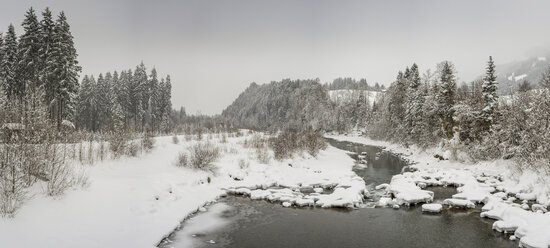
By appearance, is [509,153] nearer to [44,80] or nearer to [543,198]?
[543,198]

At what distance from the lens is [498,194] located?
2023cm

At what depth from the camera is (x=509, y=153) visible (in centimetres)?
2756

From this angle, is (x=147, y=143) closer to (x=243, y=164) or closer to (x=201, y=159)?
(x=201, y=159)

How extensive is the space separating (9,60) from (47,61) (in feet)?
30.6

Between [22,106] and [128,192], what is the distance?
18.7 ft

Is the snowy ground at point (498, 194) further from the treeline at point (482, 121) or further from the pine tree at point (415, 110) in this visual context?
the pine tree at point (415, 110)

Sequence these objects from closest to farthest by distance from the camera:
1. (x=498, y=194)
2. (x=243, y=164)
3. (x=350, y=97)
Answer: (x=498, y=194)
(x=243, y=164)
(x=350, y=97)

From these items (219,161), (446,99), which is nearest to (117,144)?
(219,161)

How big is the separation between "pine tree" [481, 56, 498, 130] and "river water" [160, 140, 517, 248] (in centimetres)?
1905

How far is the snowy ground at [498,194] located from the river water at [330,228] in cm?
71

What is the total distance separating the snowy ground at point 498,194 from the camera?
44.2 ft

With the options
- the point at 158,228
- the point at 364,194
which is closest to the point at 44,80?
the point at 158,228

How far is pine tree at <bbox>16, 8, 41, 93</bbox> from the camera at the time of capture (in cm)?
3912

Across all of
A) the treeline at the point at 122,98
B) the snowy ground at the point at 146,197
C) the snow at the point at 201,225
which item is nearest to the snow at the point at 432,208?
the snowy ground at the point at 146,197
